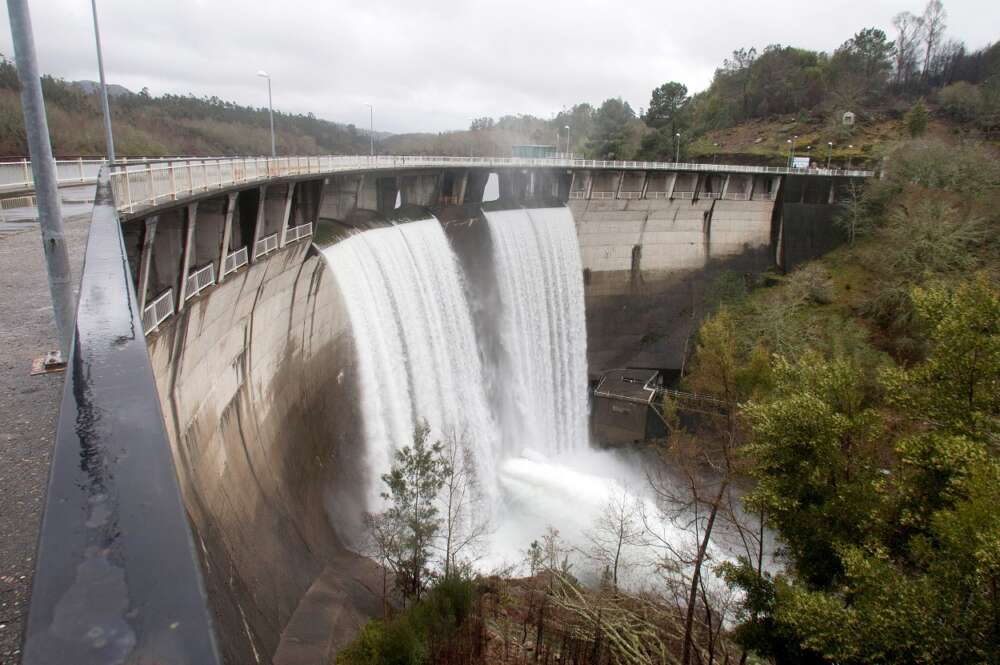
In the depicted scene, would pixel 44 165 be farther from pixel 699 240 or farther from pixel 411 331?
pixel 699 240

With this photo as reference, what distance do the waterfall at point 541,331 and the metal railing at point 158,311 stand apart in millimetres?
18097

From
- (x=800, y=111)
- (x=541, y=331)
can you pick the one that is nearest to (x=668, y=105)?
(x=800, y=111)

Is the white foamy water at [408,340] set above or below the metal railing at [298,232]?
below

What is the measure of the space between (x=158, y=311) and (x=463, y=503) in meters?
12.1

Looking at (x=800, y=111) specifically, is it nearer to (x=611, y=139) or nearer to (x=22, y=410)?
(x=611, y=139)

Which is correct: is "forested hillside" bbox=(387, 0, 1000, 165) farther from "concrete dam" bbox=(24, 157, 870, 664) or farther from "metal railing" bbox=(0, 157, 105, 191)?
"metal railing" bbox=(0, 157, 105, 191)

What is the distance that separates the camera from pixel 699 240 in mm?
41312

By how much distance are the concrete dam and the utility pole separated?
33.2 inches

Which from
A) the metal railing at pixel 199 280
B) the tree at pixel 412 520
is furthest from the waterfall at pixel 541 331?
the metal railing at pixel 199 280

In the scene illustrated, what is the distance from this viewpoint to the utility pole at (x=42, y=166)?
20.8 feet

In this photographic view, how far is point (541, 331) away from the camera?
30.3 meters

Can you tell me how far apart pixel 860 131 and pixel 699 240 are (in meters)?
37.4

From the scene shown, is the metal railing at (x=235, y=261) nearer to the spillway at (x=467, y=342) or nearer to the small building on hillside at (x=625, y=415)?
the spillway at (x=467, y=342)

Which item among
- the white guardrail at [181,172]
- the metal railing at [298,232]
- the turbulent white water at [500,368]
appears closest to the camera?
the white guardrail at [181,172]
